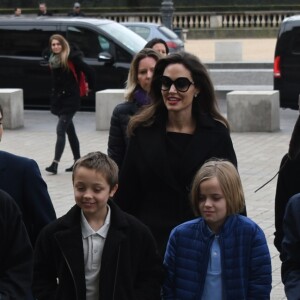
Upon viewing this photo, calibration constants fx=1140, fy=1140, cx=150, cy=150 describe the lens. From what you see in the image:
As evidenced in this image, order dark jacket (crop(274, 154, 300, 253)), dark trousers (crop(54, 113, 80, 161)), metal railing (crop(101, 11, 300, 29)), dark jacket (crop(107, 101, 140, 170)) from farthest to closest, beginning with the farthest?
1. metal railing (crop(101, 11, 300, 29))
2. dark trousers (crop(54, 113, 80, 161))
3. dark jacket (crop(107, 101, 140, 170))
4. dark jacket (crop(274, 154, 300, 253))

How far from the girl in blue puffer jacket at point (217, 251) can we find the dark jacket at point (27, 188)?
2.33ft

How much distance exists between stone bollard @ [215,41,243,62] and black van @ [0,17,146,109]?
11.7 meters

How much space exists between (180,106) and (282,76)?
1443cm

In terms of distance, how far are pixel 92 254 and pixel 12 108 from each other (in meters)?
14.1

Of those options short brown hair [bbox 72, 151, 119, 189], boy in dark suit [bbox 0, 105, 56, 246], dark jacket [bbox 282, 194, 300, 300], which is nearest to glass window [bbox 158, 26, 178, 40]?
boy in dark suit [bbox 0, 105, 56, 246]

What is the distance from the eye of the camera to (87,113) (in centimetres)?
2128

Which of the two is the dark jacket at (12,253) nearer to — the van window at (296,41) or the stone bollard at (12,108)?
the stone bollard at (12,108)

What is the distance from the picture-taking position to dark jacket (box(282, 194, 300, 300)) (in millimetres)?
4750

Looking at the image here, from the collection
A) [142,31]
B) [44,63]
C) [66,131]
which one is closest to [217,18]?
[142,31]

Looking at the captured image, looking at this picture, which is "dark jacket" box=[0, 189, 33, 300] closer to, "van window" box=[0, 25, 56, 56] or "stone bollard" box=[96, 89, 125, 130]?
"stone bollard" box=[96, 89, 125, 130]

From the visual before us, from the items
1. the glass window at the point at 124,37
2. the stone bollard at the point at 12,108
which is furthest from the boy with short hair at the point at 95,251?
the glass window at the point at 124,37

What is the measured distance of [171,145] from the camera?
5832 mm

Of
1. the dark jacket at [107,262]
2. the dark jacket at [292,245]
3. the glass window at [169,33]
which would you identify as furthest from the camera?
the glass window at [169,33]

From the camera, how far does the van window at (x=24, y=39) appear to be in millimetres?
21406
